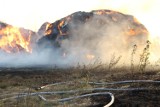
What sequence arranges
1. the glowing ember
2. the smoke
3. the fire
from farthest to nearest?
the glowing ember → the fire → the smoke

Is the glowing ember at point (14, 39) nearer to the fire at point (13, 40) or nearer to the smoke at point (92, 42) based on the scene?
the fire at point (13, 40)

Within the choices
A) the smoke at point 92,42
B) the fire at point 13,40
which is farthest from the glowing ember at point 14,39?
the smoke at point 92,42

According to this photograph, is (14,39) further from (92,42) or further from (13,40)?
(92,42)

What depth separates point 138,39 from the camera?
76.4 m

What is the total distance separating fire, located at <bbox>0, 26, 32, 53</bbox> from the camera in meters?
130

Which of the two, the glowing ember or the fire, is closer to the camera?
the fire

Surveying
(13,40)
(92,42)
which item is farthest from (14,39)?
(92,42)

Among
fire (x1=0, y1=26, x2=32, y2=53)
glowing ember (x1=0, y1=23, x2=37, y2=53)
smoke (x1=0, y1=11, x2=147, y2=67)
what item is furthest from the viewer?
glowing ember (x1=0, y1=23, x2=37, y2=53)

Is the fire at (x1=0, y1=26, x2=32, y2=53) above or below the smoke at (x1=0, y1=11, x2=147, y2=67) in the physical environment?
above

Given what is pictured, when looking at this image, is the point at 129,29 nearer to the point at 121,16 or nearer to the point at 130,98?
the point at 121,16

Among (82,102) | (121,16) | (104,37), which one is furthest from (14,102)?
(121,16)

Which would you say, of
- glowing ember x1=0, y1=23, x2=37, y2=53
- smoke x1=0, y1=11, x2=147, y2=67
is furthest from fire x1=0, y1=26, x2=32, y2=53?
smoke x1=0, y1=11, x2=147, y2=67

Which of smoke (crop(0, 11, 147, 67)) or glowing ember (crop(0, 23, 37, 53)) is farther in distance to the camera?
glowing ember (crop(0, 23, 37, 53))

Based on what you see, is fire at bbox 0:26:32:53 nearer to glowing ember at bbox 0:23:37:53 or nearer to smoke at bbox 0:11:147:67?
glowing ember at bbox 0:23:37:53
